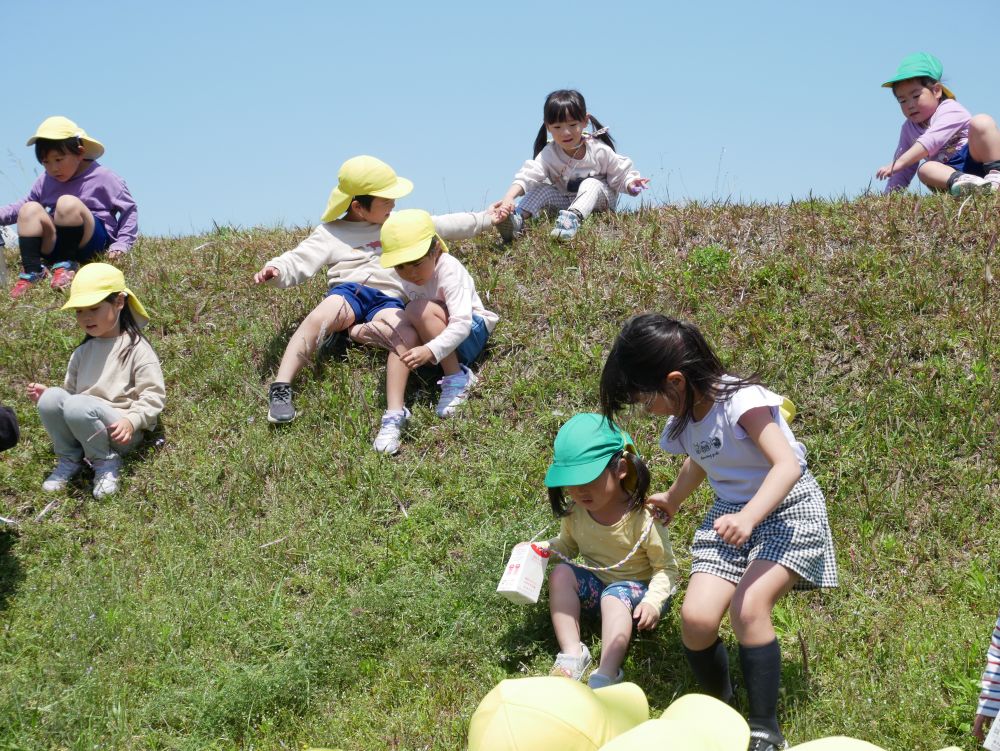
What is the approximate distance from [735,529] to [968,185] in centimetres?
467

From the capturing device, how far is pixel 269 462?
222 inches

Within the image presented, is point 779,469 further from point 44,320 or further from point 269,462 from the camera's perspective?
point 44,320

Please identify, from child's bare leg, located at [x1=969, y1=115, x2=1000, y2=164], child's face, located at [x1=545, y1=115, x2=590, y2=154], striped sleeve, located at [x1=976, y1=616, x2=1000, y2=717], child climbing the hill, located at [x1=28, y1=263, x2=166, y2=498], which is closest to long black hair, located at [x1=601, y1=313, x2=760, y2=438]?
striped sleeve, located at [x1=976, y1=616, x2=1000, y2=717]

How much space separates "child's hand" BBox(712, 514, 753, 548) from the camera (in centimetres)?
320

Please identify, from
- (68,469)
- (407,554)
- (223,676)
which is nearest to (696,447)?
(407,554)

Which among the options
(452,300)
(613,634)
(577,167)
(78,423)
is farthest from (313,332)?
(613,634)

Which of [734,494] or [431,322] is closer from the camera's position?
[734,494]

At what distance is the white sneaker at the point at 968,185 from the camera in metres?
6.67

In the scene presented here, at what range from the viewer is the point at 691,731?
6.55 feet

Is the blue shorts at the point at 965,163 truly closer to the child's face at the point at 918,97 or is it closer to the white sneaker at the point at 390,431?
the child's face at the point at 918,97

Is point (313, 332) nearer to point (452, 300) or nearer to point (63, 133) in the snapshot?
A: point (452, 300)

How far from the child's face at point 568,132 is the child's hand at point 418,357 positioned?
8.19 feet

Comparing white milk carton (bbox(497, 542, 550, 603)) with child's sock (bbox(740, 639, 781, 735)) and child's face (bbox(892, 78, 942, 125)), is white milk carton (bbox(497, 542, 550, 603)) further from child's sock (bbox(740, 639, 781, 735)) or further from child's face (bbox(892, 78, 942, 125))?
child's face (bbox(892, 78, 942, 125))

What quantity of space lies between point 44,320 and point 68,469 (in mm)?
1818
